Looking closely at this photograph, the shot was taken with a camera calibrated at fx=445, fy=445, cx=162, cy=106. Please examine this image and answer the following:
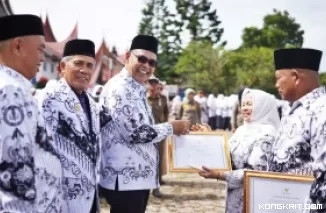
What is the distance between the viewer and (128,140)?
3.40m

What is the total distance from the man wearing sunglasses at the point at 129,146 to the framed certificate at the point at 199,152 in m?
0.11

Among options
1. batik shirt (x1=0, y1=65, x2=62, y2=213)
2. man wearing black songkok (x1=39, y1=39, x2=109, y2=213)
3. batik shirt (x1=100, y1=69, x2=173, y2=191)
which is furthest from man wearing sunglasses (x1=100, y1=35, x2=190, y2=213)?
batik shirt (x1=0, y1=65, x2=62, y2=213)

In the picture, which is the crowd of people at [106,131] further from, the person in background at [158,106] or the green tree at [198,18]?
the green tree at [198,18]

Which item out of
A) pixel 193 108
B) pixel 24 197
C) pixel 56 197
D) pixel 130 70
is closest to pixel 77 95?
pixel 130 70

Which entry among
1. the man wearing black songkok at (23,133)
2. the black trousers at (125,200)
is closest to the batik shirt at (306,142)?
the black trousers at (125,200)

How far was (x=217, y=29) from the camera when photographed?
57031 mm

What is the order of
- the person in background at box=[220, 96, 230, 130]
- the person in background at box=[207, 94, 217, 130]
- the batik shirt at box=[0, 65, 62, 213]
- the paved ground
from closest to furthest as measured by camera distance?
the batik shirt at box=[0, 65, 62, 213], the paved ground, the person in background at box=[220, 96, 230, 130], the person in background at box=[207, 94, 217, 130]

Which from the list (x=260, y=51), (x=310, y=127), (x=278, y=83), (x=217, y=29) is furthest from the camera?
(x=217, y=29)

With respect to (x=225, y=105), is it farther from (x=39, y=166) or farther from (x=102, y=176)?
(x=39, y=166)

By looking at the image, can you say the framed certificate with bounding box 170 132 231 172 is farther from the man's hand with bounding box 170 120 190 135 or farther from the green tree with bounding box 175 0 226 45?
the green tree with bounding box 175 0 226 45

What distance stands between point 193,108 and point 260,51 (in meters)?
34.6

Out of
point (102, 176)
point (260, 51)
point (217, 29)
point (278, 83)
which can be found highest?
point (217, 29)

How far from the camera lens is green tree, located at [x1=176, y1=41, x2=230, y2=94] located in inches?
1729

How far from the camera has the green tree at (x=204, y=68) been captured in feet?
144
